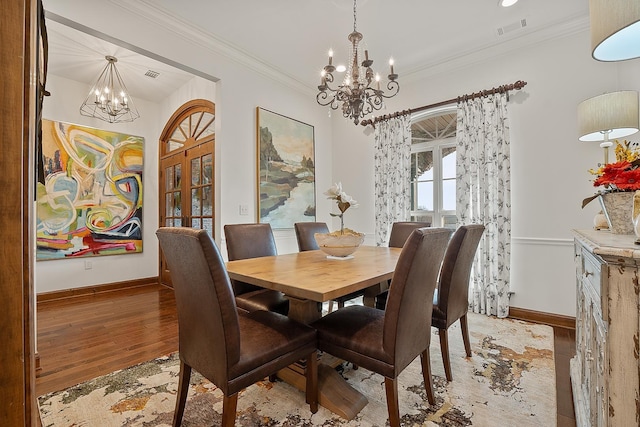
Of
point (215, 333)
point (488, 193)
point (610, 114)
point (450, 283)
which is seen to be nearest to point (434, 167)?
point (488, 193)

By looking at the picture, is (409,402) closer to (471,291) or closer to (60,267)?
(471,291)

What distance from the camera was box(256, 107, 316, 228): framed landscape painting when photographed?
11.7 feet

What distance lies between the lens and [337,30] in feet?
9.47

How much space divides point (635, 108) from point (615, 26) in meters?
1.77

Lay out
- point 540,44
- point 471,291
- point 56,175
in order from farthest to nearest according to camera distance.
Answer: point 56,175 < point 471,291 < point 540,44

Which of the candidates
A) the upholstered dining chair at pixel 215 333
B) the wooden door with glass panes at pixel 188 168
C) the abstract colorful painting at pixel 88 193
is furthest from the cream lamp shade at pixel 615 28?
the abstract colorful painting at pixel 88 193

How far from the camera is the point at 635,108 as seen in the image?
1990 millimetres

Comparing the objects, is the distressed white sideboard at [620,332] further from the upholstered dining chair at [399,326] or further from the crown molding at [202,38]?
the crown molding at [202,38]

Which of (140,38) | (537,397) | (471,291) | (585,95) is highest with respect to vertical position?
(140,38)

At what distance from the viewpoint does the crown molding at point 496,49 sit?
275cm

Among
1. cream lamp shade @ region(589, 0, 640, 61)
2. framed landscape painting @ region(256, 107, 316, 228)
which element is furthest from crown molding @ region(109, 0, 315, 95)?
cream lamp shade @ region(589, 0, 640, 61)

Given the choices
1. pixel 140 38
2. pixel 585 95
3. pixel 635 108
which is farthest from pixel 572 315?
pixel 140 38

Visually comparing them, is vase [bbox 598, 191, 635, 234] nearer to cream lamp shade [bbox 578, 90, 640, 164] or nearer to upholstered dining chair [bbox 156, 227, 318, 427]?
cream lamp shade [bbox 578, 90, 640, 164]

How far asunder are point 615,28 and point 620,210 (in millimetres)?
725
